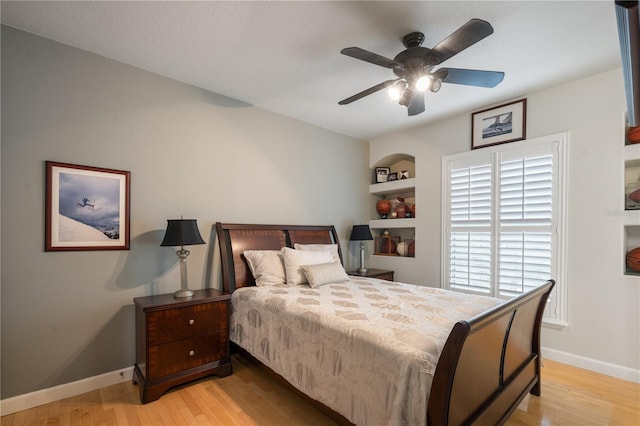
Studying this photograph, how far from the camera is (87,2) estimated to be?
6.44 ft

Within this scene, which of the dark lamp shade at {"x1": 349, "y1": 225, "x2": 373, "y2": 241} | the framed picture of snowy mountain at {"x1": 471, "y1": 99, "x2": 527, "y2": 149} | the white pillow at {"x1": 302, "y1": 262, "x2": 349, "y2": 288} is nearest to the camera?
the white pillow at {"x1": 302, "y1": 262, "x2": 349, "y2": 288}

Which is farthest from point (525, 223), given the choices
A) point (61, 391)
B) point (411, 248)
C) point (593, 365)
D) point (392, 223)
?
point (61, 391)

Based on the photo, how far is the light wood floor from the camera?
2066 millimetres

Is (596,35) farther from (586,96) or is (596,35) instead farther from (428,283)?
(428,283)

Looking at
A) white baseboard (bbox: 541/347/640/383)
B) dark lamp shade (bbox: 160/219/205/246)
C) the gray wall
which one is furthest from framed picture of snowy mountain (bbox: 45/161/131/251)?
white baseboard (bbox: 541/347/640/383)

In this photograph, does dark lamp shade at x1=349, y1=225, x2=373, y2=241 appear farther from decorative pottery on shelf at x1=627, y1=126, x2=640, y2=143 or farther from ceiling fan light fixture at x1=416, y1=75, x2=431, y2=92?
decorative pottery on shelf at x1=627, y1=126, x2=640, y2=143

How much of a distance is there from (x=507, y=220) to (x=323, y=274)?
2125 millimetres

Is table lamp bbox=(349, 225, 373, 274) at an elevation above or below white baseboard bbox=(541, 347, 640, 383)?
above

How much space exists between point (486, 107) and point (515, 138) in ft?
1.70

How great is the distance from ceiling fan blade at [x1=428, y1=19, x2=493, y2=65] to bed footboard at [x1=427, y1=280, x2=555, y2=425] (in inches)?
60.1

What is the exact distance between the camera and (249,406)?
2.23 m

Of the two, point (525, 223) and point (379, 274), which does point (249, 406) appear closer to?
point (379, 274)

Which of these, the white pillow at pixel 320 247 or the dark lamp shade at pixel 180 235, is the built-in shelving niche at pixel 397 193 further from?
the dark lamp shade at pixel 180 235

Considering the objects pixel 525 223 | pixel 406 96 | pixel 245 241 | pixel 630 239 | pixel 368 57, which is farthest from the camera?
pixel 245 241
